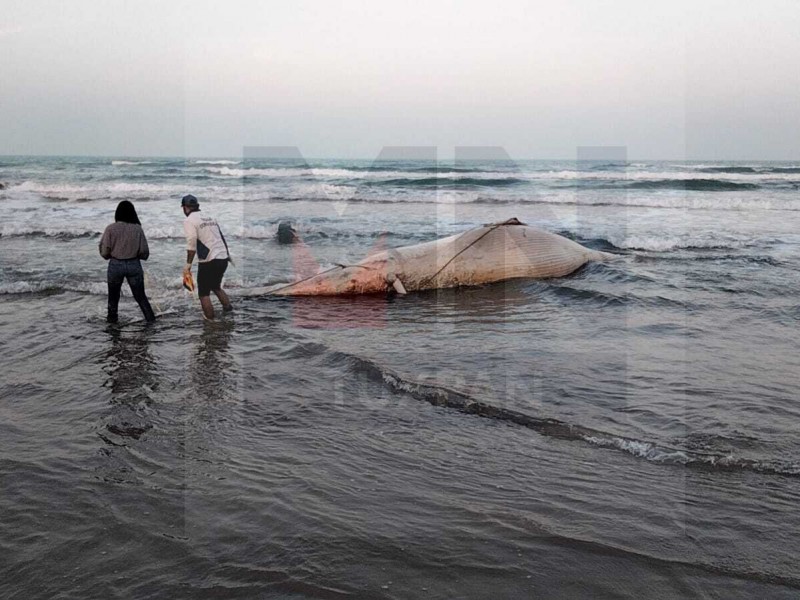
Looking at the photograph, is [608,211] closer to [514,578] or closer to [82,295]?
[82,295]

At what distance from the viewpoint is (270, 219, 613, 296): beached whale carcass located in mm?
9055

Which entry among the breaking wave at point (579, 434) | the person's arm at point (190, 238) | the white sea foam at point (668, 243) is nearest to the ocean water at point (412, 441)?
the breaking wave at point (579, 434)

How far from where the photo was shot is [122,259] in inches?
306

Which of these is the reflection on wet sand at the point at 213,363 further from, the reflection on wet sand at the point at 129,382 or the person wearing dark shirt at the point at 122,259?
the person wearing dark shirt at the point at 122,259

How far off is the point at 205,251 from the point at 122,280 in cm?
100

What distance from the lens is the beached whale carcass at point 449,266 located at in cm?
905

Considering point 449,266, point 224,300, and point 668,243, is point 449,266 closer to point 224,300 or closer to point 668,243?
point 224,300

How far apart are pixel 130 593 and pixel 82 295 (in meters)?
7.24

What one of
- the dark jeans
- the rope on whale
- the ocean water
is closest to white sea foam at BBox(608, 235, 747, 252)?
the ocean water

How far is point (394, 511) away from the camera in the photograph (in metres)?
3.36

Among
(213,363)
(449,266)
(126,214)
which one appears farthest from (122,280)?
(449,266)

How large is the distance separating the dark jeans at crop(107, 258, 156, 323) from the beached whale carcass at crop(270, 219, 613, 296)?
182 cm

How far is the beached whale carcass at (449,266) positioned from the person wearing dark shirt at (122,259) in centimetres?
185

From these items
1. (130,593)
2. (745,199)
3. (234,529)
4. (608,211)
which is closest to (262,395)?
(234,529)
